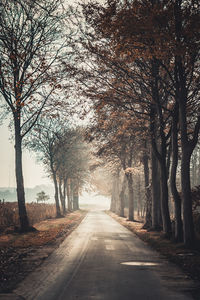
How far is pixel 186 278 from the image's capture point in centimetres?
605

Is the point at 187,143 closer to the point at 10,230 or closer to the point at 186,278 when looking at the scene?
the point at 186,278

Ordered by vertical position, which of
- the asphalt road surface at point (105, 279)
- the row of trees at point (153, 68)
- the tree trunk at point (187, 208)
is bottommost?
the asphalt road surface at point (105, 279)

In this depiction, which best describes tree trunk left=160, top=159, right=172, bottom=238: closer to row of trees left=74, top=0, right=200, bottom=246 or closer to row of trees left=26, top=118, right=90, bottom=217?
row of trees left=74, top=0, right=200, bottom=246

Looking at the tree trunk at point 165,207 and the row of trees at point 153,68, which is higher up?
the row of trees at point 153,68

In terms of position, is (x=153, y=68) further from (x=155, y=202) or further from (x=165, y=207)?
(x=155, y=202)

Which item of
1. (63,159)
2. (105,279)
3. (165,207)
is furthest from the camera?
(63,159)

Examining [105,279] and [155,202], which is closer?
[105,279]

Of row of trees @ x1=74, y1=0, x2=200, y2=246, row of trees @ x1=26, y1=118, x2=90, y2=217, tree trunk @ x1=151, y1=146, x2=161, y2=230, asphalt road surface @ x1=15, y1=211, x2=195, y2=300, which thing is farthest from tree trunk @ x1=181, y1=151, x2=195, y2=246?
row of trees @ x1=26, y1=118, x2=90, y2=217

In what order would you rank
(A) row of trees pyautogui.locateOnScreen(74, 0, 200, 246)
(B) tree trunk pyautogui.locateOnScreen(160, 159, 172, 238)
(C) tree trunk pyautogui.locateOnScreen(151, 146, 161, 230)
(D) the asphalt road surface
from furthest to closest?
(C) tree trunk pyautogui.locateOnScreen(151, 146, 161, 230) → (B) tree trunk pyautogui.locateOnScreen(160, 159, 172, 238) → (A) row of trees pyautogui.locateOnScreen(74, 0, 200, 246) → (D) the asphalt road surface

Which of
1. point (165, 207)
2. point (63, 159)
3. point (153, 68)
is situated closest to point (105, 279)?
point (165, 207)

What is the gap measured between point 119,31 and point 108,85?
197 inches

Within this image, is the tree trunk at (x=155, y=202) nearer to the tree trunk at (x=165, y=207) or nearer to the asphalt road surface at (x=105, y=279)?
the tree trunk at (x=165, y=207)

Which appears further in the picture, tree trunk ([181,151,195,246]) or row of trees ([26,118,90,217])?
row of trees ([26,118,90,217])

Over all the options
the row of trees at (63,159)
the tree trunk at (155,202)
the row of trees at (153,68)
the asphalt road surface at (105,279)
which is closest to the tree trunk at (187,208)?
the row of trees at (153,68)
